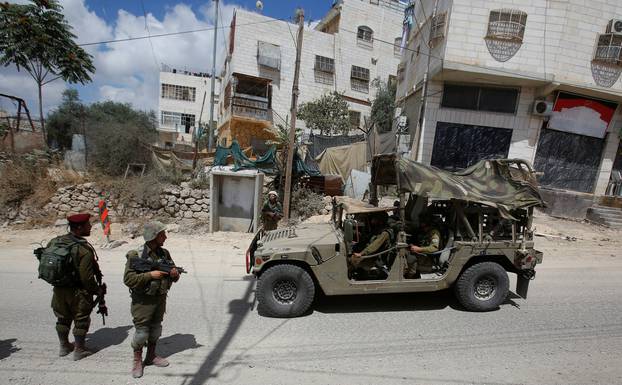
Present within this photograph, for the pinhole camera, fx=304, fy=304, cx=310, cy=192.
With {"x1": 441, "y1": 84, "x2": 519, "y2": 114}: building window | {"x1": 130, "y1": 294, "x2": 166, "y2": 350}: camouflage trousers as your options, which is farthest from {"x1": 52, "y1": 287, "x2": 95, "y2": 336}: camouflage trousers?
{"x1": 441, "y1": 84, "x2": 519, "y2": 114}: building window

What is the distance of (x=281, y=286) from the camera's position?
4203 mm

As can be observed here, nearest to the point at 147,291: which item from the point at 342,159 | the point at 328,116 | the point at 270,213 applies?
the point at 270,213

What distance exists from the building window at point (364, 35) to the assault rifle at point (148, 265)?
27.0m

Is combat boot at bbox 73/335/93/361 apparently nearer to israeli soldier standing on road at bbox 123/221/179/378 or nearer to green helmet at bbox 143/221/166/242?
israeli soldier standing on road at bbox 123/221/179/378

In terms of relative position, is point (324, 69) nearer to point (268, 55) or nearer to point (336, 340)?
point (268, 55)

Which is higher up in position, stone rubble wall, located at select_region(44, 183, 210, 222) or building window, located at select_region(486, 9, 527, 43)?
building window, located at select_region(486, 9, 527, 43)

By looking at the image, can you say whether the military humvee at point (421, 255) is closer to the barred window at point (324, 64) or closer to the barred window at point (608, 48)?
the barred window at point (608, 48)

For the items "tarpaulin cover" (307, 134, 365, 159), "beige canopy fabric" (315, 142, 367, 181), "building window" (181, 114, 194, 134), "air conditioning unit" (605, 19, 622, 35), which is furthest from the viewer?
"building window" (181, 114, 194, 134)

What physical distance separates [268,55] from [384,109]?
33.7 ft

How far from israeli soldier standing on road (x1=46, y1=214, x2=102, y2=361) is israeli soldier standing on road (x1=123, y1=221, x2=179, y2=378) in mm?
544

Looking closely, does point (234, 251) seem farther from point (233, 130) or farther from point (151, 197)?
point (233, 130)

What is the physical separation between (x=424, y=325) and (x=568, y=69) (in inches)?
570

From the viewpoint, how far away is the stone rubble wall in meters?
10.0

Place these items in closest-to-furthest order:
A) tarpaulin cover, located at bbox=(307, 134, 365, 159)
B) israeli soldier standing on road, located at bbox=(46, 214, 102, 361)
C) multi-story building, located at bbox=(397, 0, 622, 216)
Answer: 1. israeli soldier standing on road, located at bbox=(46, 214, 102, 361)
2. multi-story building, located at bbox=(397, 0, 622, 216)
3. tarpaulin cover, located at bbox=(307, 134, 365, 159)
